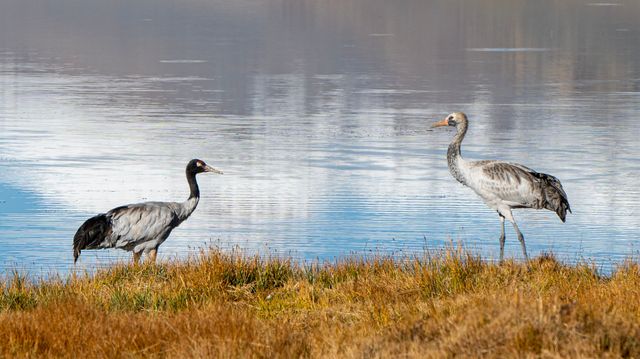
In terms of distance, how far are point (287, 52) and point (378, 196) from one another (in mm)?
32275

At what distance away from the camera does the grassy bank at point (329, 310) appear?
26.2ft

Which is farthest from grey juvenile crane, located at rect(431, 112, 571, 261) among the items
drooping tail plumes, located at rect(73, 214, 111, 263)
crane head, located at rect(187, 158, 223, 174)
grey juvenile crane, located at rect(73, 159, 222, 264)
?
drooping tail plumes, located at rect(73, 214, 111, 263)

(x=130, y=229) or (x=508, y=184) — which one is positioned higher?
(x=508, y=184)

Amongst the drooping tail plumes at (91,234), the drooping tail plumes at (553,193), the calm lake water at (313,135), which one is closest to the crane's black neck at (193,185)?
the calm lake water at (313,135)

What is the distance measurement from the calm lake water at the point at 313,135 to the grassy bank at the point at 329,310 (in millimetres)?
3832

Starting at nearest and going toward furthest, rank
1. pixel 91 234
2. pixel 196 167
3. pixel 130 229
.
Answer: pixel 91 234
pixel 130 229
pixel 196 167

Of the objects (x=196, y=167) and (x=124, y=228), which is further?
(x=196, y=167)

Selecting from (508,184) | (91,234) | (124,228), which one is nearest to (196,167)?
(124,228)

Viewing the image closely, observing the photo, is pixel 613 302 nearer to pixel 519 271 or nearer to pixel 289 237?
pixel 519 271

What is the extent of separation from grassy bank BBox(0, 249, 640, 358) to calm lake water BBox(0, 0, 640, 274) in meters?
3.83

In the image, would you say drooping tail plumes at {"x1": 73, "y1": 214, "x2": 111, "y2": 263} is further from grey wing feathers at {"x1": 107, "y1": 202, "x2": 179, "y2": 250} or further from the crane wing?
the crane wing

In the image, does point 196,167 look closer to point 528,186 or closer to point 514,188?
point 514,188

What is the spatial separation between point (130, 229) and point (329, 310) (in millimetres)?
5031

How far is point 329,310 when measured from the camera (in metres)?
10.6
